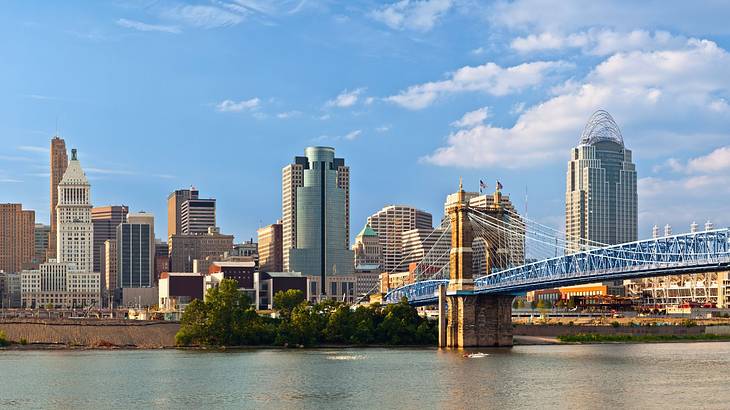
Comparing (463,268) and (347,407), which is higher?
(463,268)

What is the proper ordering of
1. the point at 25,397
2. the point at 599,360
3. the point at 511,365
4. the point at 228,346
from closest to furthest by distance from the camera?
the point at 25,397 < the point at 511,365 < the point at 599,360 < the point at 228,346

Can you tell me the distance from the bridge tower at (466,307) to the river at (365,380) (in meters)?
7.28

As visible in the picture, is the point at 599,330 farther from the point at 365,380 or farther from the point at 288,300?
the point at 365,380

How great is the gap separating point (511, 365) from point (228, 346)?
128 ft

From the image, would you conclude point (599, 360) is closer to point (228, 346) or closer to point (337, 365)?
point (337, 365)

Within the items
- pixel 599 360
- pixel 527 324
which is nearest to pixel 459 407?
pixel 599 360

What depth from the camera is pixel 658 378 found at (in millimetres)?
84875

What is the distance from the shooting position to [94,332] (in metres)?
140

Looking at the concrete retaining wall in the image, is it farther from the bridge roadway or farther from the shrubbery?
the shrubbery

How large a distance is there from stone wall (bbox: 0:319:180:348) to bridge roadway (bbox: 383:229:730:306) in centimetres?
3128

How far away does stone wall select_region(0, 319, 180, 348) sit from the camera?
13475cm

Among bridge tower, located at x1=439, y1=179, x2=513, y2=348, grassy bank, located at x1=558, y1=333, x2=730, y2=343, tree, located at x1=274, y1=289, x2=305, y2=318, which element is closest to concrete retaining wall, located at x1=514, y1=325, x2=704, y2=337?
grassy bank, located at x1=558, y1=333, x2=730, y2=343

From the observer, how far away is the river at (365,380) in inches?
2813

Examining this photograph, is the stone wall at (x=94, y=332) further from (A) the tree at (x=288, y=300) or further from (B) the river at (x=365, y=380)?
(A) the tree at (x=288, y=300)
